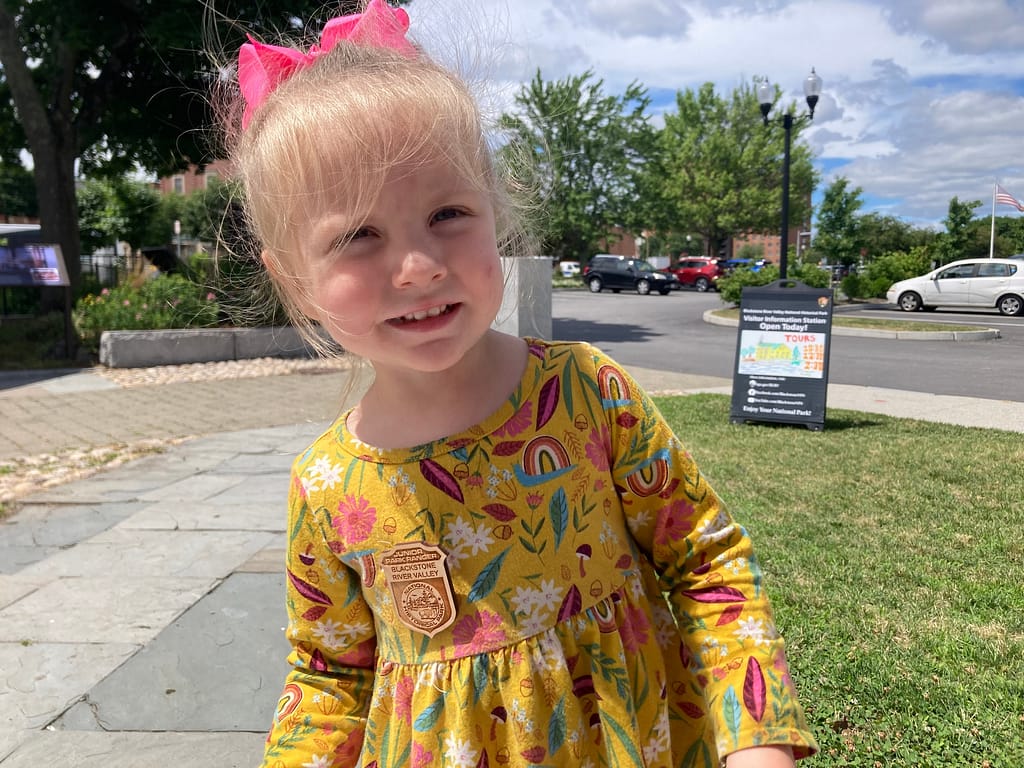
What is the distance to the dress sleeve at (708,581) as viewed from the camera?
106 centimetres

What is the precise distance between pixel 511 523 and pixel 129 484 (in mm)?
5284

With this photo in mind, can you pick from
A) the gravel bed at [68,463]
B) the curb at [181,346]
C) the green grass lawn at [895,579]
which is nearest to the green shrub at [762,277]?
the curb at [181,346]

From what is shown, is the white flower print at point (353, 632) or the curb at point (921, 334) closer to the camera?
the white flower print at point (353, 632)

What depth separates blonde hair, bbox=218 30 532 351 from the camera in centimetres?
109

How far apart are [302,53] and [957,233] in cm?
4733

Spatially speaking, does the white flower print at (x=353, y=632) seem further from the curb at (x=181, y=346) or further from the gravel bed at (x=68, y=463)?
the curb at (x=181, y=346)

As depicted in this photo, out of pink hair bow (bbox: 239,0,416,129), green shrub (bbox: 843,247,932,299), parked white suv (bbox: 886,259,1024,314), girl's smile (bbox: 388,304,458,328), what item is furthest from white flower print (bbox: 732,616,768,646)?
green shrub (bbox: 843,247,932,299)

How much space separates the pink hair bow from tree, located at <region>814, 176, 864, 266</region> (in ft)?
145

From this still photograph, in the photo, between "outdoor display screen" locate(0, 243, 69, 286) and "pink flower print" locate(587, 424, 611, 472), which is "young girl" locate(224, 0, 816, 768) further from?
"outdoor display screen" locate(0, 243, 69, 286)

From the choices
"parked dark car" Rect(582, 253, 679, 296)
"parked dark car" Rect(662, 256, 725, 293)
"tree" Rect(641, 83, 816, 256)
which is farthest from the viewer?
"tree" Rect(641, 83, 816, 256)

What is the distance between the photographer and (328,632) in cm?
126

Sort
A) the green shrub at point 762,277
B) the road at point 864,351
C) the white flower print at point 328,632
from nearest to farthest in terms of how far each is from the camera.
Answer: the white flower print at point 328,632 < the road at point 864,351 < the green shrub at point 762,277

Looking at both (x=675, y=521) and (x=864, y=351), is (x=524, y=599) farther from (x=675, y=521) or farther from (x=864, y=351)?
(x=864, y=351)

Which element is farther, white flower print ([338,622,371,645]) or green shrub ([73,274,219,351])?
green shrub ([73,274,219,351])
